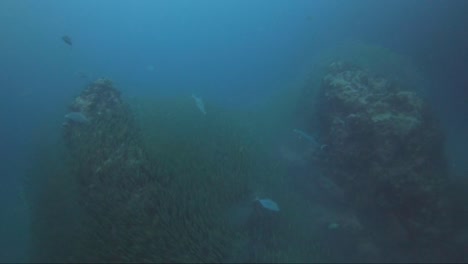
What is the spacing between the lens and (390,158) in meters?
9.91

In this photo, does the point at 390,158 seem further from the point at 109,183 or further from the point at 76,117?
Result: the point at 76,117

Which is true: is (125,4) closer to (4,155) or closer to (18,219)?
(4,155)

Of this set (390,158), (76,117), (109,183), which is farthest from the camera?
(76,117)

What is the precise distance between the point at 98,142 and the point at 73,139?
1423 mm

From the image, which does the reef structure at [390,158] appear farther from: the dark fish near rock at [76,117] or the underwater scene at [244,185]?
the dark fish near rock at [76,117]

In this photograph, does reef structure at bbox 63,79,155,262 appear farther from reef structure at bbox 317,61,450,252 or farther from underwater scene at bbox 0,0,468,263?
reef structure at bbox 317,61,450,252

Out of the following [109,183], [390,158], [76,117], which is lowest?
[109,183]

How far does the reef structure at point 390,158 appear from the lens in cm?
960

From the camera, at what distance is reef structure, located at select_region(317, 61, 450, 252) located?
9602 mm

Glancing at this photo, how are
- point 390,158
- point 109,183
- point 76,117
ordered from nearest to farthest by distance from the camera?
1. point 109,183
2. point 390,158
3. point 76,117

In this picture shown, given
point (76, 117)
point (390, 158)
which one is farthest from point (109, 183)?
point (390, 158)

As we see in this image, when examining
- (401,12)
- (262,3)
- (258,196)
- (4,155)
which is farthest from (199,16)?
(258,196)

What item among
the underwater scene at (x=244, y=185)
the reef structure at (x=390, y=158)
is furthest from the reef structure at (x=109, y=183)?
the reef structure at (x=390, y=158)

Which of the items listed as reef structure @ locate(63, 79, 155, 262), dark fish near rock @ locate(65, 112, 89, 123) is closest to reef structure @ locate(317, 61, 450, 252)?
reef structure @ locate(63, 79, 155, 262)
